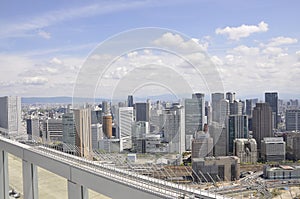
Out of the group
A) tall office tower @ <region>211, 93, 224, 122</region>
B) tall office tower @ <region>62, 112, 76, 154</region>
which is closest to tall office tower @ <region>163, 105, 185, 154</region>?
tall office tower @ <region>211, 93, 224, 122</region>

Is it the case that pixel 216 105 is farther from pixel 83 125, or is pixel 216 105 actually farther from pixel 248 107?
pixel 248 107

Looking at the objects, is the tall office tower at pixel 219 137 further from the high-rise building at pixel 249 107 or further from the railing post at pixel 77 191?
the railing post at pixel 77 191

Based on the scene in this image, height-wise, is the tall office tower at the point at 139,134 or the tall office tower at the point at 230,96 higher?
the tall office tower at the point at 230,96

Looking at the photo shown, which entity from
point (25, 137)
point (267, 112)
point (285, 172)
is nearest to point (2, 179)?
point (25, 137)

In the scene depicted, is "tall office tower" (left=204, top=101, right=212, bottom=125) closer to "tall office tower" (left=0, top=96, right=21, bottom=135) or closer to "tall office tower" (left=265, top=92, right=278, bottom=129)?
"tall office tower" (left=265, top=92, right=278, bottom=129)

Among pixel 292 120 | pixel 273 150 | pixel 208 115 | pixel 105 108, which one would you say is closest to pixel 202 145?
pixel 208 115

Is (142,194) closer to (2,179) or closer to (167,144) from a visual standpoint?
(2,179)

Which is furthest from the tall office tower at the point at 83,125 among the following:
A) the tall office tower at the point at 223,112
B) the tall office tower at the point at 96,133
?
the tall office tower at the point at 223,112
